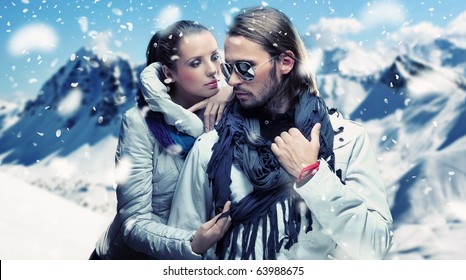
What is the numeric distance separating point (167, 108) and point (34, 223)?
1295mm

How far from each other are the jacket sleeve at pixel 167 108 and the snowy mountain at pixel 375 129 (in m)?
0.26

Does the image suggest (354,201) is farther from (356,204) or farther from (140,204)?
(140,204)

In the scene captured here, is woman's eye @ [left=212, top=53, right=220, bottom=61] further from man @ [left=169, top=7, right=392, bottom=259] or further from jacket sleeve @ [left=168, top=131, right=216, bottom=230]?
jacket sleeve @ [left=168, top=131, right=216, bottom=230]

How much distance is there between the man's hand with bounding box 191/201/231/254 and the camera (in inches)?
137

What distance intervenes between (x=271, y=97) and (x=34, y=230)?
177 cm

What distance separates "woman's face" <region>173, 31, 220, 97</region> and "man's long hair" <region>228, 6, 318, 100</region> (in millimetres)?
157

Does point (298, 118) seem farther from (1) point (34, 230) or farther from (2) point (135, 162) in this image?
(1) point (34, 230)

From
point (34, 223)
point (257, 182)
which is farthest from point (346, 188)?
point (34, 223)

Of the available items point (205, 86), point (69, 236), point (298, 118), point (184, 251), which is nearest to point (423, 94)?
point (298, 118)

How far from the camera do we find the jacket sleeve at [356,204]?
331 centimetres

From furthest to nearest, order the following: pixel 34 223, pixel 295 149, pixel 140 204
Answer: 1. pixel 34 223
2. pixel 140 204
3. pixel 295 149

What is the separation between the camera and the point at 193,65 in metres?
3.64

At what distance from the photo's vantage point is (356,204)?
11.0 ft

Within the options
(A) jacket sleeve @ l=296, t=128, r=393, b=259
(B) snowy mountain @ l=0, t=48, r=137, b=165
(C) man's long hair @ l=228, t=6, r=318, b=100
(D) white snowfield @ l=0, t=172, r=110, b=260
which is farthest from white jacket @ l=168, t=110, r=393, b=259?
(D) white snowfield @ l=0, t=172, r=110, b=260
